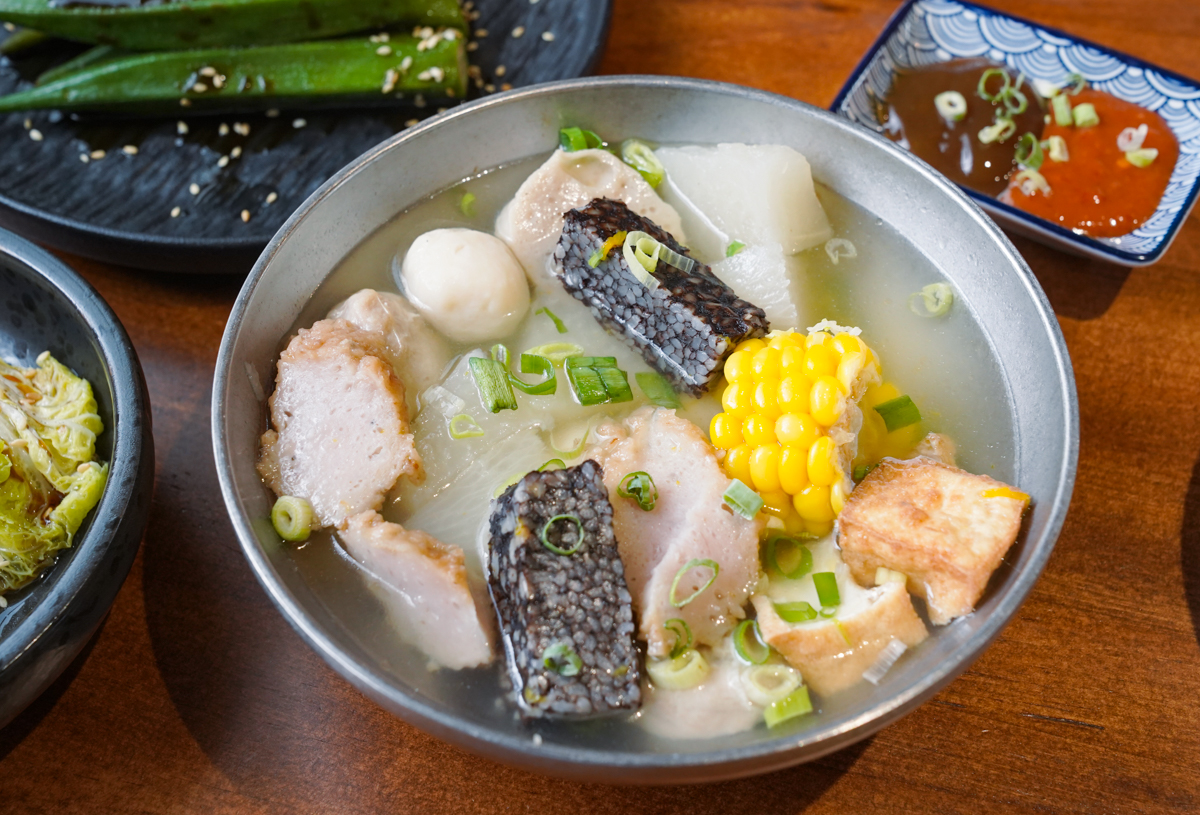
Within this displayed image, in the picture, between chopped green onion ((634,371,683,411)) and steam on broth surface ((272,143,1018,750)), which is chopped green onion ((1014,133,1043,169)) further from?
chopped green onion ((634,371,683,411))

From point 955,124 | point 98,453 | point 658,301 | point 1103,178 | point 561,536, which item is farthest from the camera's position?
point 955,124

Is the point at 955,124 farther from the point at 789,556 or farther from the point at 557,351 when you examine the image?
the point at 789,556

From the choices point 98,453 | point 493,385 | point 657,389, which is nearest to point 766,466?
point 657,389

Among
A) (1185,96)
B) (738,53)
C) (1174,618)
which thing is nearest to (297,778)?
(1174,618)

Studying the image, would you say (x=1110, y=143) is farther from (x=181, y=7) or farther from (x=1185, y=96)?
(x=181, y=7)

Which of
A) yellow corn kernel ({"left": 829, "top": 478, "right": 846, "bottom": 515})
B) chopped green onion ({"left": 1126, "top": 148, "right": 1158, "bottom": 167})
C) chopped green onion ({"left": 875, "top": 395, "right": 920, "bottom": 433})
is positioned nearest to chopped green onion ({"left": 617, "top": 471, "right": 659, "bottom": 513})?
yellow corn kernel ({"left": 829, "top": 478, "right": 846, "bottom": 515})
